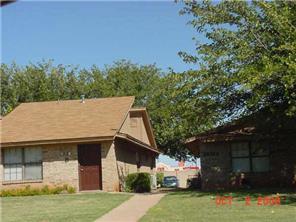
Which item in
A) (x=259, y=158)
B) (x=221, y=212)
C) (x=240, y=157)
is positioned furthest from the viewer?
(x=240, y=157)

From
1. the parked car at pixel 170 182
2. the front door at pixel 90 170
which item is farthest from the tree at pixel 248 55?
the parked car at pixel 170 182

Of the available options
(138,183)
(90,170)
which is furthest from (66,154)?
(138,183)

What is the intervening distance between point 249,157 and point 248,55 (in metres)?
7.54

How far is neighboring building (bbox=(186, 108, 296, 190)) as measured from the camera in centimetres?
2258

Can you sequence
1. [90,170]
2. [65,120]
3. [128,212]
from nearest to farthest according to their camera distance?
1. [128,212]
2. [90,170]
3. [65,120]

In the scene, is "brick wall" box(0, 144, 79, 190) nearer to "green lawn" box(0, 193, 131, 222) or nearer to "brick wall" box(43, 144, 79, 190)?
"brick wall" box(43, 144, 79, 190)

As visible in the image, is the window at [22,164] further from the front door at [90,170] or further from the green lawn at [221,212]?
the green lawn at [221,212]

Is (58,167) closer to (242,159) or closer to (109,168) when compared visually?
(109,168)

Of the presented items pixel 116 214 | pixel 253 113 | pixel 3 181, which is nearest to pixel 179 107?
pixel 253 113

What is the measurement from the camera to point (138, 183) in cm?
2533

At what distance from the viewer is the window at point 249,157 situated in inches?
912

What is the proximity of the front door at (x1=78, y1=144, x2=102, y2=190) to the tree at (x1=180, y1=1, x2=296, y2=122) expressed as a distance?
7526 mm

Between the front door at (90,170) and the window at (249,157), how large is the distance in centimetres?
655

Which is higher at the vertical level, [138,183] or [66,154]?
[66,154]
